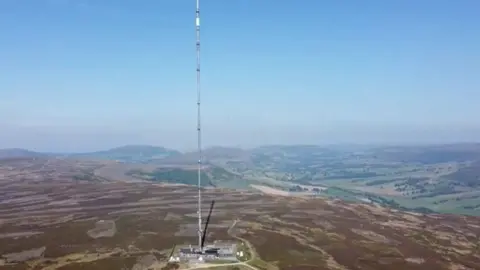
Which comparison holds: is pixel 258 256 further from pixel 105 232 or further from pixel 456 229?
pixel 456 229

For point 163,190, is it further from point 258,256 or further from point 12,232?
point 258,256

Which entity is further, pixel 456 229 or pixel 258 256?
pixel 456 229

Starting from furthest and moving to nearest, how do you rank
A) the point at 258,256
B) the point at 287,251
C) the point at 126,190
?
1. the point at 126,190
2. the point at 287,251
3. the point at 258,256

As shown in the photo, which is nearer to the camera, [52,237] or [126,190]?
[52,237]

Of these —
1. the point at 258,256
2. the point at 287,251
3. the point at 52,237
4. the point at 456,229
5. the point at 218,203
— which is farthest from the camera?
the point at 218,203

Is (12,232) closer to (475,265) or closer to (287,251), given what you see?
(287,251)

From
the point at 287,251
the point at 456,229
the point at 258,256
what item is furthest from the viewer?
the point at 456,229

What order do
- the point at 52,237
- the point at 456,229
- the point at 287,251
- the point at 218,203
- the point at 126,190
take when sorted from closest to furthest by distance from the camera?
the point at 287,251 < the point at 52,237 < the point at 456,229 < the point at 218,203 < the point at 126,190

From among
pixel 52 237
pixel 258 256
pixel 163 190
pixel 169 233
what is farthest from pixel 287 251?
pixel 163 190

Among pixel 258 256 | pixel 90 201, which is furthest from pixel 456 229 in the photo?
pixel 90 201
